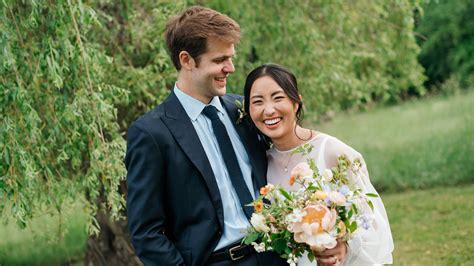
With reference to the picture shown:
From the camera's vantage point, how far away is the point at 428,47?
28.7 metres

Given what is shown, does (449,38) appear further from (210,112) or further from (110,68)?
(210,112)

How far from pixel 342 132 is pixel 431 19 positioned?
1202 centimetres

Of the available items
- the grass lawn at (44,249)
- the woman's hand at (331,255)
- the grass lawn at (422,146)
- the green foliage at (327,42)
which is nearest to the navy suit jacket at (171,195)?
the woman's hand at (331,255)

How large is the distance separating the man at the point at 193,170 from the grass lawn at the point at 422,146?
28.3 ft

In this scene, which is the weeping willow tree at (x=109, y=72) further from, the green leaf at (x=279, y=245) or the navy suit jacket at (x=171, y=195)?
the green leaf at (x=279, y=245)

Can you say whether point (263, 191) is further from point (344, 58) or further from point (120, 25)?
point (344, 58)

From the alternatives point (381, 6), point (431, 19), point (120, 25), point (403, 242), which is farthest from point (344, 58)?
point (431, 19)

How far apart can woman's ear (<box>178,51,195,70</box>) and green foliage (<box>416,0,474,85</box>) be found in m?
24.4

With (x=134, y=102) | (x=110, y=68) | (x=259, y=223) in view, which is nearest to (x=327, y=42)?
(x=134, y=102)

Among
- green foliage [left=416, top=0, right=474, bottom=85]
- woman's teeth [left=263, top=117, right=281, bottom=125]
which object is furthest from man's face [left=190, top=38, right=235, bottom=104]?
Answer: green foliage [left=416, top=0, right=474, bottom=85]

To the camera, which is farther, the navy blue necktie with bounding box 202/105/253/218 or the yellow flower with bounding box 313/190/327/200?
the navy blue necktie with bounding box 202/105/253/218

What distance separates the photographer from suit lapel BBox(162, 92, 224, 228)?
10.9 ft

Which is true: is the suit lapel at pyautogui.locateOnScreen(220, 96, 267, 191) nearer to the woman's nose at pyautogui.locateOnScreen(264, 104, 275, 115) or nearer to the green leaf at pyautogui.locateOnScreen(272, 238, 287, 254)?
the woman's nose at pyautogui.locateOnScreen(264, 104, 275, 115)

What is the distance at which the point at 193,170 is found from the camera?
3.34m
